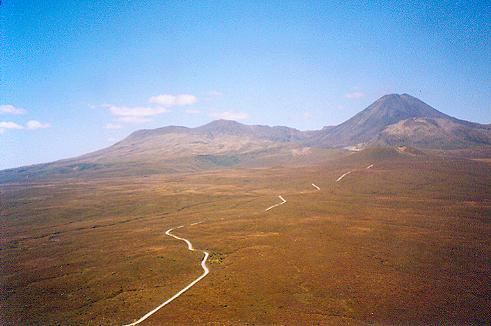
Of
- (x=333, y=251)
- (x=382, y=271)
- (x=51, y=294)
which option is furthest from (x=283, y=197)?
(x=51, y=294)

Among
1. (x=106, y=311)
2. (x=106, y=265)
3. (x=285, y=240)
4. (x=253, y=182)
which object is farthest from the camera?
(x=253, y=182)

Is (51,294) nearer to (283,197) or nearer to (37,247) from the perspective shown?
(37,247)

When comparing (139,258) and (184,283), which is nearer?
(184,283)

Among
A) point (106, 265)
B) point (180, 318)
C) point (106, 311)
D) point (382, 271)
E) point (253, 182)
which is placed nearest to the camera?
point (180, 318)

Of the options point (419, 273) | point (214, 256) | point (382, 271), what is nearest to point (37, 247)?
point (214, 256)

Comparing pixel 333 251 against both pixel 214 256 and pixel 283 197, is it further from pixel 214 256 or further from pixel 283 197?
pixel 283 197

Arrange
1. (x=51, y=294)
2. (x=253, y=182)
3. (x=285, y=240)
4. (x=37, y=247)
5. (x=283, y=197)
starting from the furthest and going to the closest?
(x=253, y=182) < (x=283, y=197) < (x=37, y=247) < (x=285, y=240) < (x=51, y=294)
